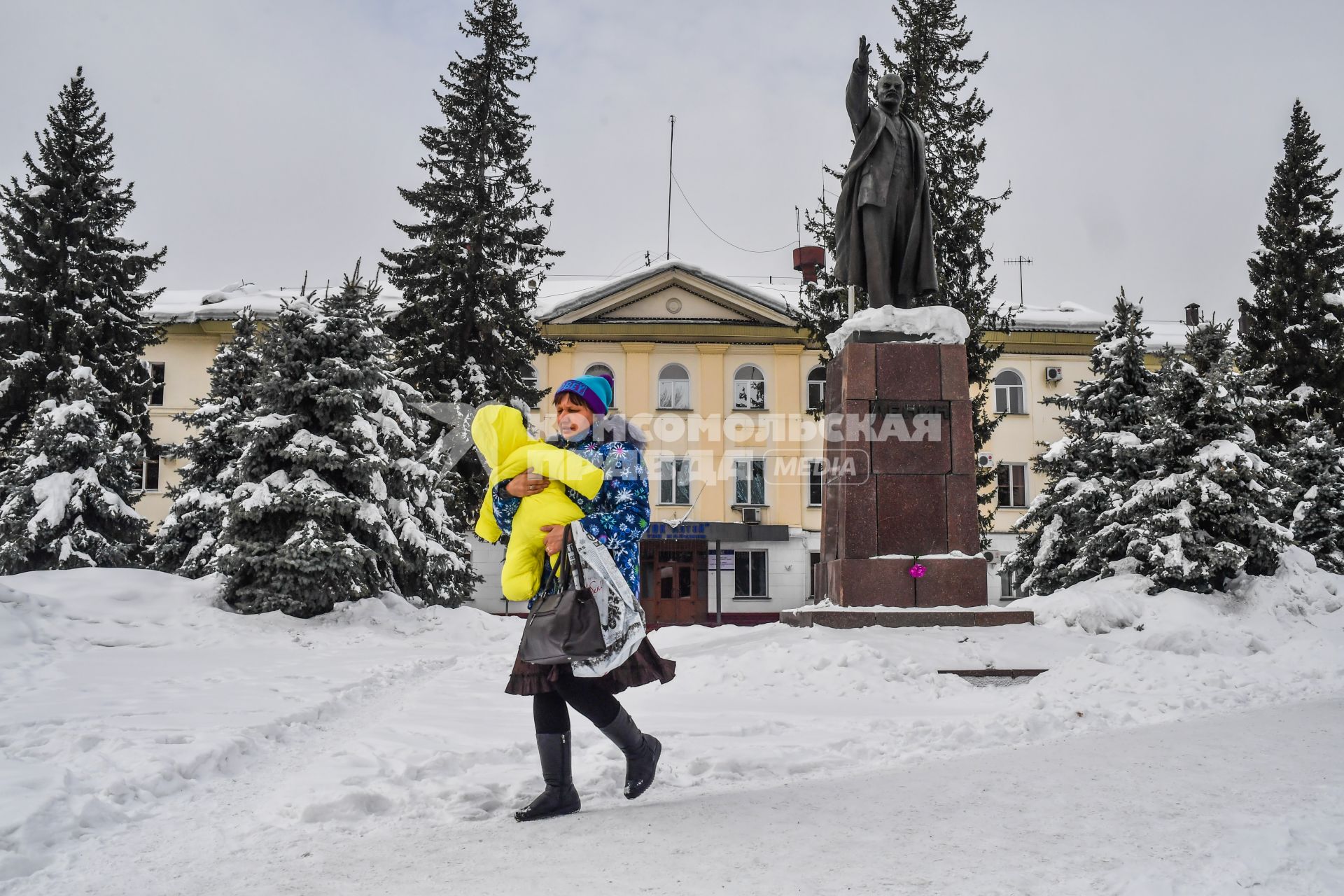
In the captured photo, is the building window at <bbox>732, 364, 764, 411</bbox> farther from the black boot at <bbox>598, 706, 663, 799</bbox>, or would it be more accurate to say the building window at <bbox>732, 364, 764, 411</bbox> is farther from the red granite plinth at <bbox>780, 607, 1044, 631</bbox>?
the black boot at <bbox>598, 706, 663, 799</bbox>

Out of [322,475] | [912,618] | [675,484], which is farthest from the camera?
[675,484]

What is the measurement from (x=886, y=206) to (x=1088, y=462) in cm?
925

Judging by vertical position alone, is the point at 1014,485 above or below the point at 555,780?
above

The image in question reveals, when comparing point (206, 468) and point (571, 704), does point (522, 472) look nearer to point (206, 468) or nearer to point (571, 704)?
point (571, 704)

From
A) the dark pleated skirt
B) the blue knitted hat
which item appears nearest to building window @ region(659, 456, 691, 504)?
the blue knitted hat

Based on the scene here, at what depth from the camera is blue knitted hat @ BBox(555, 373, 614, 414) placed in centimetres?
376

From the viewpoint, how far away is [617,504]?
143 inches

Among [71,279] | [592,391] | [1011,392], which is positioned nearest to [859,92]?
[592,391]

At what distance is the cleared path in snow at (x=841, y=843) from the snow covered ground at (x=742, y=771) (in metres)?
0.01

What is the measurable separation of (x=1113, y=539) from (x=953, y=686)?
28.0 ft

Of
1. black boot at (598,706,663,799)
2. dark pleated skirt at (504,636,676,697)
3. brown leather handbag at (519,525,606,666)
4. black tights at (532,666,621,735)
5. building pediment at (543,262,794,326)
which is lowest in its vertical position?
black boot at (598,706,663,799)

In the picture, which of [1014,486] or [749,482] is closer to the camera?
[749,482]

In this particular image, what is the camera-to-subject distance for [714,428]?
30.4 m

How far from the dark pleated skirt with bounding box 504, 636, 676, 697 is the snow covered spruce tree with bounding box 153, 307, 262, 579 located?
1459cm
